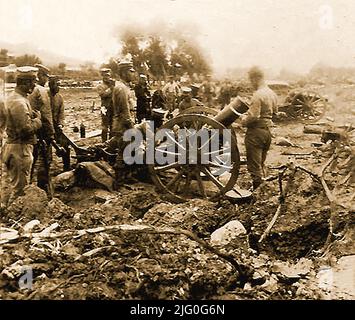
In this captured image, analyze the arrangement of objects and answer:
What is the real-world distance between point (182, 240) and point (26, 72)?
1344 millimetres

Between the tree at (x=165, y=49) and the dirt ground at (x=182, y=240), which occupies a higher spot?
the tree at (x=165, y=49)

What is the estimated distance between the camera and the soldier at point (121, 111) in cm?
320

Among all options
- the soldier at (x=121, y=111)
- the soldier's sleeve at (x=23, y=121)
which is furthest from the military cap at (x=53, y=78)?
the soldier at (x=121, y=111)

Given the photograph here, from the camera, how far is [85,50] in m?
3.19

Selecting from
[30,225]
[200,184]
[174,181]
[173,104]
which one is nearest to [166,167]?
[174,181]

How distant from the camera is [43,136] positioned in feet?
10.7

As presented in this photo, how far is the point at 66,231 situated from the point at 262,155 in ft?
4.14

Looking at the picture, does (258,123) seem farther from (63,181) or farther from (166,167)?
(63,181)

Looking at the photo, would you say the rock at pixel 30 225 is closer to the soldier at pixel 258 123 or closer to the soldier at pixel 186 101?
the soldier at pixel 186 101

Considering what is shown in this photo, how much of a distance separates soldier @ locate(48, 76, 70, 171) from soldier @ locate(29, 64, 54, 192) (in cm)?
2

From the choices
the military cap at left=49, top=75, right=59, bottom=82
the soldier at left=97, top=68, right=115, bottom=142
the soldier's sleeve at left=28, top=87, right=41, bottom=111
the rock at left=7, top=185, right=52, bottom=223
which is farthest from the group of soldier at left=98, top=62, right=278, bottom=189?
the rock at left=7, top=185, right=52, bottom=223

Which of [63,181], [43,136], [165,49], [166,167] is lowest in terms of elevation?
[63,181]

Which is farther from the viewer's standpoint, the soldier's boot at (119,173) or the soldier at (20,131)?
the soldier's boot at (119,173)

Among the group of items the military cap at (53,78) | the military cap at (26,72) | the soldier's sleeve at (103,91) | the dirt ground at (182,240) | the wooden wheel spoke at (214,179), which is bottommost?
the dirt ground at (182,240)
